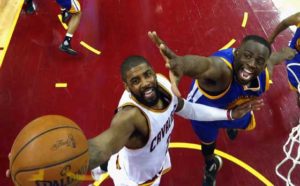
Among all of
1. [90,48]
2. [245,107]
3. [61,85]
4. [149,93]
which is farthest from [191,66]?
[90,48]

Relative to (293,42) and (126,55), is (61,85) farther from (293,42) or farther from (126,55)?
(293,42)

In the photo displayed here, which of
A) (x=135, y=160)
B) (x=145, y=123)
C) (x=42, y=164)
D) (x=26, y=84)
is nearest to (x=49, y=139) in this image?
(x=42, y=164)

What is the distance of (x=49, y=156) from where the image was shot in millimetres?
1521

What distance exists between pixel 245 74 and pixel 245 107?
1.22ft

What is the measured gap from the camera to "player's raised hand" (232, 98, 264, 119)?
2574 mm

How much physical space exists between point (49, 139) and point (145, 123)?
625 mm

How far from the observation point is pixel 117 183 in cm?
248

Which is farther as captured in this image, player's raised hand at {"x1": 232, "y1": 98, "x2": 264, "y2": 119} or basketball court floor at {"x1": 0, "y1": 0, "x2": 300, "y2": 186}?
basketball court floor at {"x1": 0, "y1": 0, "x2": 300, "y2": 186}

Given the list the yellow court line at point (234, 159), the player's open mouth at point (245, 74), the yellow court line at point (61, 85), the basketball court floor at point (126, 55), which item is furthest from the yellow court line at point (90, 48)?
the player's open mouth at point (245, 74)

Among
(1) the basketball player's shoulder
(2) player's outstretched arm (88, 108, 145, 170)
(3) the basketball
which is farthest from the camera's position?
(1) the basketball player's shoulder

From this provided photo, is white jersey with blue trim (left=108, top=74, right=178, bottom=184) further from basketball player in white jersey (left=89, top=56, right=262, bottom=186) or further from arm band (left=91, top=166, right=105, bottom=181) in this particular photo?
arm band (left=91, top=166, right=105, bottom=181)

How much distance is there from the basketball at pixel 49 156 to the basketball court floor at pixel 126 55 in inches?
66.6

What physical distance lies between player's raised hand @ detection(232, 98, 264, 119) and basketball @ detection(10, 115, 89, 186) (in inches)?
55.2

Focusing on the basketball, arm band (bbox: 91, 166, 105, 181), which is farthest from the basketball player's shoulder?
arm band (bbox: 91, 166, 105, 181)
